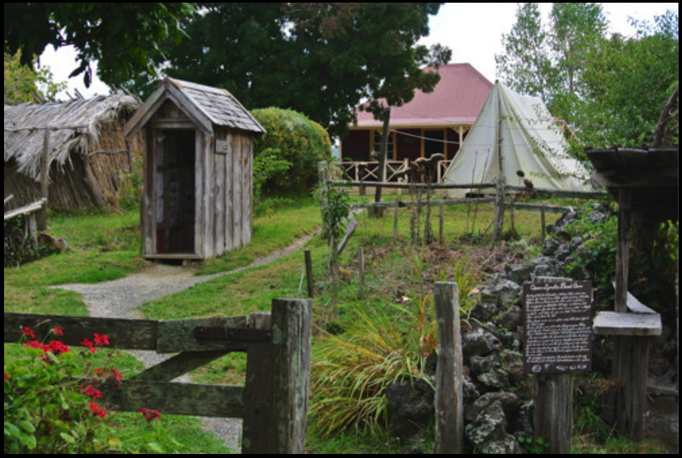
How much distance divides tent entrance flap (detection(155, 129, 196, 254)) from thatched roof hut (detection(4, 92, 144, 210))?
4497 mm

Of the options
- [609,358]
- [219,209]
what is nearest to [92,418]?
[609,358]

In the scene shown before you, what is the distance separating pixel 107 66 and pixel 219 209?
776 cm

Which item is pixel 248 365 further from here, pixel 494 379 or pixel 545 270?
pixel 545 270

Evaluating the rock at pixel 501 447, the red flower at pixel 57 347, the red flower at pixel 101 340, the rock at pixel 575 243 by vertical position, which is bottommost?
the rock at pixel 501 447

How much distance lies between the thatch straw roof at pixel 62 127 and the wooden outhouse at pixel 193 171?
15.0ft

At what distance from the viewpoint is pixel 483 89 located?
29.0 meters

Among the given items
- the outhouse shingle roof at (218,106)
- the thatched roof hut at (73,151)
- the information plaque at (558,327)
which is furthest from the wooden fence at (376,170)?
the information plaque at (558,327)

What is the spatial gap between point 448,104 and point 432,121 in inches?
57.1

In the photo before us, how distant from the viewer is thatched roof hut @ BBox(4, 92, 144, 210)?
18438mm

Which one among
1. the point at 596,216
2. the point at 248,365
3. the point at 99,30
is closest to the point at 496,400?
the point at 248,365

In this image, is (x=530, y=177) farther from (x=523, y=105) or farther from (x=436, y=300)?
(x=436, y=300)

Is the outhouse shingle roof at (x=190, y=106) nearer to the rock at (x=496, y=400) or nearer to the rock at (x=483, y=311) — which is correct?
the rock at (x=483, y=311)

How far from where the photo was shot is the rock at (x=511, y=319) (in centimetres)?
743

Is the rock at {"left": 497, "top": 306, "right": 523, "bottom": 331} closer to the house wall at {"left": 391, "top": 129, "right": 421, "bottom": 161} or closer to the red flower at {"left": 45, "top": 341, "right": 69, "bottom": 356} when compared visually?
the red flower at {"left": 45, "top": 341, "right": 69, "bottom": 356}
